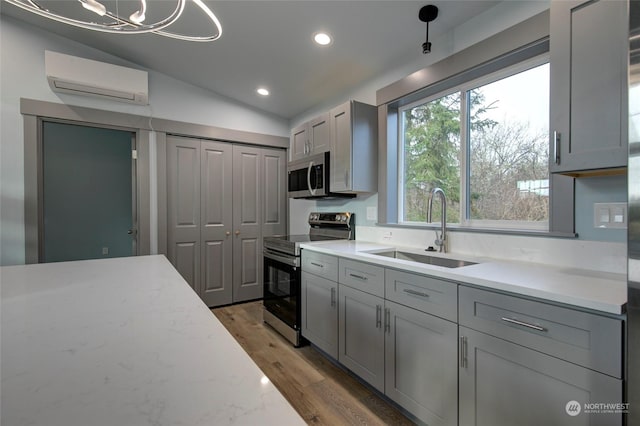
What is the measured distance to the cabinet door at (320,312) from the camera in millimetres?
2115

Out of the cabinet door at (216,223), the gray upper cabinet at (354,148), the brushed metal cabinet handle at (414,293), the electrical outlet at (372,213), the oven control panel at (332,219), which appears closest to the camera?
the brushed metal cabinet handle at (414,293)

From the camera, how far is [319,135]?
2.81 metres

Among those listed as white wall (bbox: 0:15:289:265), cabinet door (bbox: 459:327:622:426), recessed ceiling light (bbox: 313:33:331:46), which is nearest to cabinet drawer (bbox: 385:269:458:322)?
cabinet door (bbox: 459:327:622:426)

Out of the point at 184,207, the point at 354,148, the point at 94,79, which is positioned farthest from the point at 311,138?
the point at 94,79

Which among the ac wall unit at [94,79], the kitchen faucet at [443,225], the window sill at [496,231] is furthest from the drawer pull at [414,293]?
the ac wall unit at [94,79]

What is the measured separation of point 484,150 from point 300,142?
177cm

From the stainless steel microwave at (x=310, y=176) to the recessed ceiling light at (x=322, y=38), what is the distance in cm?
87

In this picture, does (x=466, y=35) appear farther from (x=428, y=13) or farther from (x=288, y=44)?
(x=288, y=44)

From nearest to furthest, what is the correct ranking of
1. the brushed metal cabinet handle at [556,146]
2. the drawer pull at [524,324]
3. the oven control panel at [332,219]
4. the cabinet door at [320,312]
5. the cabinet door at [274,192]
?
the drawer pull at [524,324]
the brushed metal cabinet handle at [556,146]
the cabinet door at [320,312]
the oven control panel at [332,219]
the cabinet door at [274,192]

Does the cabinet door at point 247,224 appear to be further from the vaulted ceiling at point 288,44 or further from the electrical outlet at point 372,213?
the electrical outlet at point 372,213

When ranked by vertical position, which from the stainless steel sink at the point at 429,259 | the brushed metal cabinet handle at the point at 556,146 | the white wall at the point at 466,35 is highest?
the white wall at the point at 466,35

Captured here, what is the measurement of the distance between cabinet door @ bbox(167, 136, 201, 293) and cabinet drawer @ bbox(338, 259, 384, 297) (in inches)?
82.1

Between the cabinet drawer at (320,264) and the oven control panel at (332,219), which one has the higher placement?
the oven control panel at (332,219)

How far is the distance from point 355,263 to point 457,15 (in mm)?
1693
